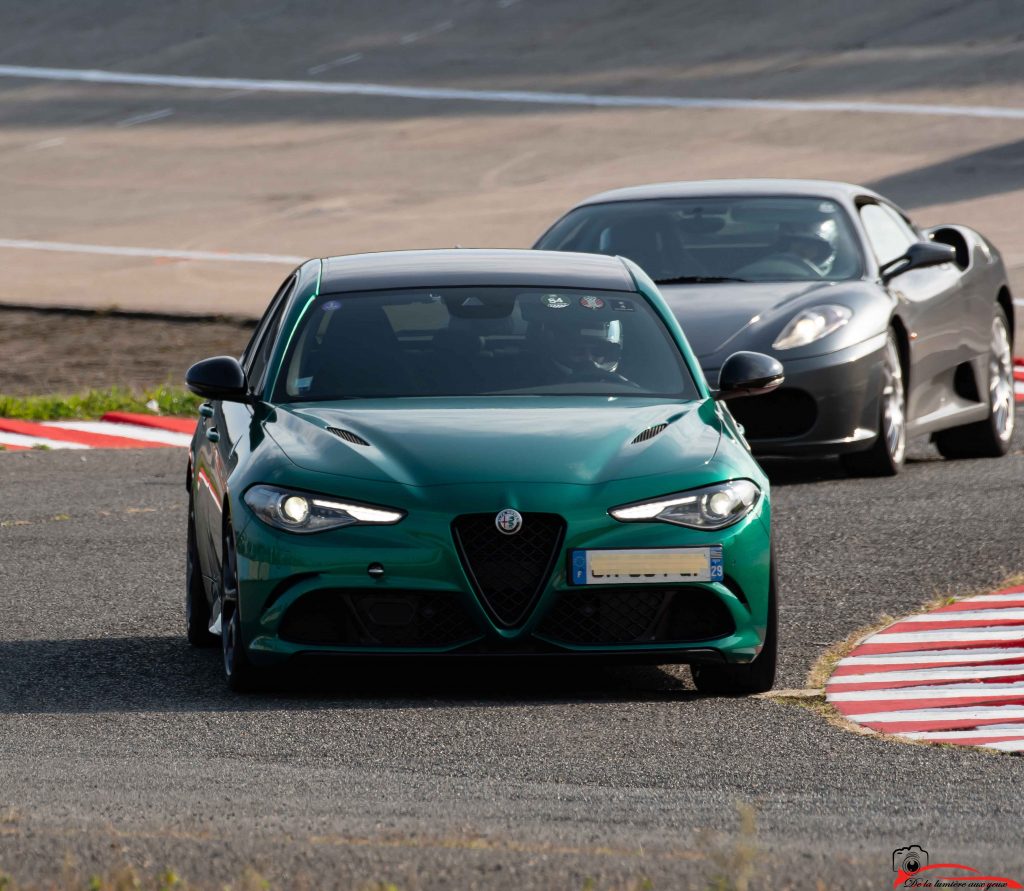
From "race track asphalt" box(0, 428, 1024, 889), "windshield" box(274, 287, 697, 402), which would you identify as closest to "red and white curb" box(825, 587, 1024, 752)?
"race track asphalt" box(0, 428, 1024, 889)

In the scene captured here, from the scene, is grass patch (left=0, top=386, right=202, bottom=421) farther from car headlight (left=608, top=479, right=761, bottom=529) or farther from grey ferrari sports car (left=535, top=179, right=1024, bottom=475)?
car headlight (left=608, top=479, right=761, bottom=529)

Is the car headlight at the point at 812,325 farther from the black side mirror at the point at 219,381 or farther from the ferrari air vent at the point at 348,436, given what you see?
the ferrari air vent at the point at 348,436

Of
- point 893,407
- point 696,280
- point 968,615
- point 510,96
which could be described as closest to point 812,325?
point 893,407

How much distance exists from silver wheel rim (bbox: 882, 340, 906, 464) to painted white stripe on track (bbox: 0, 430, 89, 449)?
524cm

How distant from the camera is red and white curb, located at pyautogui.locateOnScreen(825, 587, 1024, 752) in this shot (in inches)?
260

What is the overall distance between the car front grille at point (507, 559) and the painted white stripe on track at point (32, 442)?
7887 mm

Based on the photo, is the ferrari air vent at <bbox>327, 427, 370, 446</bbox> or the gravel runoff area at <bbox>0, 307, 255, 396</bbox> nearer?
the ferrari air vent at <bbox>327, 427, 370, 446</bbox>

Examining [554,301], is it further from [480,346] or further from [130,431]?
[130,431]

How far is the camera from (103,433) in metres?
15.0

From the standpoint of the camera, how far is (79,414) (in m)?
15.7

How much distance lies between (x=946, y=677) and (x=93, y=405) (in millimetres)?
9753

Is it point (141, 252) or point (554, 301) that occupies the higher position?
point (554, 301)

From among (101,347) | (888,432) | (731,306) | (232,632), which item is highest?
(232,632)

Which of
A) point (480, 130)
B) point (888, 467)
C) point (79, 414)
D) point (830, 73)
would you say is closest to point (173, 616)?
point (888, 467)
